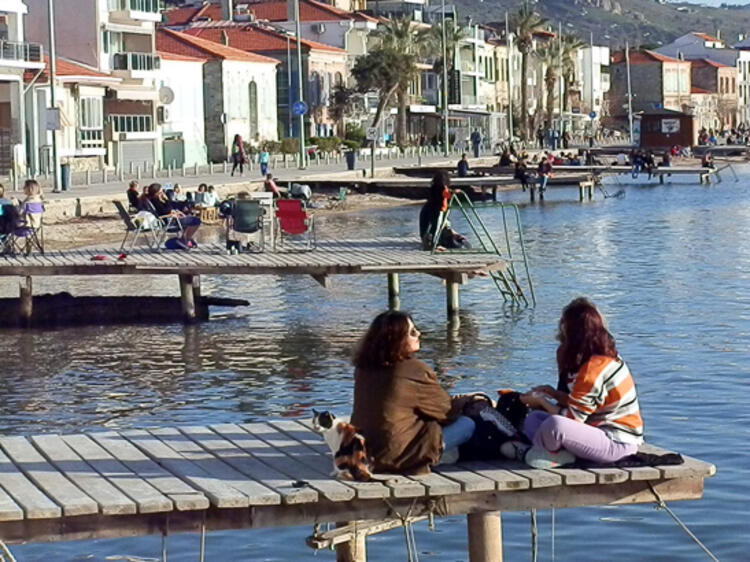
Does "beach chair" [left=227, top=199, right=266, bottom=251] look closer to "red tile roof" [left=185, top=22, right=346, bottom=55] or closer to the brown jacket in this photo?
the brown jacket

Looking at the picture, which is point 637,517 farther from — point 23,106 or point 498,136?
point 498,136

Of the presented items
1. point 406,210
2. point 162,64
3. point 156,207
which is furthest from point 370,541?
point 162,64

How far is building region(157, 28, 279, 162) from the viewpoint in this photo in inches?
3223

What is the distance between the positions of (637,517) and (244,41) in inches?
3298

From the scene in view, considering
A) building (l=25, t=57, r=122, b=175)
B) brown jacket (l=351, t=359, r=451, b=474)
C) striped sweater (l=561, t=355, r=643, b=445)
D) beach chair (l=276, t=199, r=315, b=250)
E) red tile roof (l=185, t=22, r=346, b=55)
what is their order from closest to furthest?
brown jacket (l=351, t=359, r=451, b=474) < striped sweater (l=561, t=355, r=643, b=445) < beach chair (l=276, t=199, r=315, b=250) < building (l=25, t=57, r=122, b=175) < red tile roof (l=185, t=22, r=346, b=55)

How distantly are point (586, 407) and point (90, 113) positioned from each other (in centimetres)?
6021

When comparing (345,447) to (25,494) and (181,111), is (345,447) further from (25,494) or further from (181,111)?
(181,111)

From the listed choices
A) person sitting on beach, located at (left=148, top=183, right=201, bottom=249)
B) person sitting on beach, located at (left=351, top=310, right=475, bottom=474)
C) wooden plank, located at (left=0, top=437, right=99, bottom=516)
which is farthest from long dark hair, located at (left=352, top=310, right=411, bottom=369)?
person sitting on beach, located at (left=148, top=183, right=201, bottom=249)

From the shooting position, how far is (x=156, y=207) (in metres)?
28.0

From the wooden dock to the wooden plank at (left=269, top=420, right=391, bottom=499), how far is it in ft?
0.03

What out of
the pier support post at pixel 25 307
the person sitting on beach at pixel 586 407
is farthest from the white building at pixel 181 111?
the person sitting on beach at pixel 586 407

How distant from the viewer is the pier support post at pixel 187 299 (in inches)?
971

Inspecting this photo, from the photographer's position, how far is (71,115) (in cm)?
6638

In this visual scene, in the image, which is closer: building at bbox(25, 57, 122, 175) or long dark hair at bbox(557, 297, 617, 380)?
long dark hair at bbox(557, 297, 617, 380)
